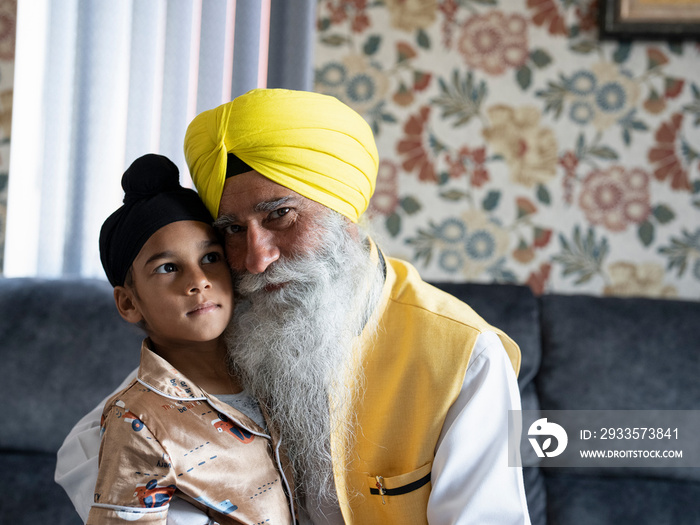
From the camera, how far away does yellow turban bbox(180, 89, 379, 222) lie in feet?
4.07

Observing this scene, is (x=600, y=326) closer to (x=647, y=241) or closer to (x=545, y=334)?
(x=545, y=334)

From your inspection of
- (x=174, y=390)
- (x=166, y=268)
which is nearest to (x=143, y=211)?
(x=166, y=268)

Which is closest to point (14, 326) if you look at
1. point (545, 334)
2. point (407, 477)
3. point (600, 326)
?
point (407, 477)

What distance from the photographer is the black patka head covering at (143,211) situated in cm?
117

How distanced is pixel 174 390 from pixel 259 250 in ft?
1.05

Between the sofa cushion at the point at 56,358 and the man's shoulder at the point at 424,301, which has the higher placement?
the man's shoulder at the point at 424,301

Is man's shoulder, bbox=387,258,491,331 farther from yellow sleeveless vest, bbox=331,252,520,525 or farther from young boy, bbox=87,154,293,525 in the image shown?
young boy, bbox=87,154,293,525

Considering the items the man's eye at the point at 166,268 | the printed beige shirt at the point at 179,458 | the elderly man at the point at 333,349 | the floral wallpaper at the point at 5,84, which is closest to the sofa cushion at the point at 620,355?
the elderly man at the point at 333,349

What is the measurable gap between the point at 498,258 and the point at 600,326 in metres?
0.60

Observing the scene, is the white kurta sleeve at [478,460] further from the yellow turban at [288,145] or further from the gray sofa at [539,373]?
the gray sofa at [539,373]

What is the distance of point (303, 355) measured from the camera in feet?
4.03

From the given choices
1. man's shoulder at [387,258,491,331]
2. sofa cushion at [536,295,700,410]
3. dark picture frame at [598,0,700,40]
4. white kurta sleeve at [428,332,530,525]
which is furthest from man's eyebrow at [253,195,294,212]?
dark picture frame at [598,0,700,40]

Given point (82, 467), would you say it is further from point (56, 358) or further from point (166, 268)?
point (56, 358)

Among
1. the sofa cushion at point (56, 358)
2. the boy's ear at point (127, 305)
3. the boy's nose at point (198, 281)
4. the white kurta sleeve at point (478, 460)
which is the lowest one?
the sofa cushion at point (56, 358)
